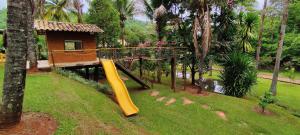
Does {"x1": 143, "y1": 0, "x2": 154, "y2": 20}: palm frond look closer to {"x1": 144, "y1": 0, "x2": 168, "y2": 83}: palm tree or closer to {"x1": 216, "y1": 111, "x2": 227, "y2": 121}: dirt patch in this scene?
{"x1": 144, "y1": 0, "x2": 168, "y2": 83}: palm tree

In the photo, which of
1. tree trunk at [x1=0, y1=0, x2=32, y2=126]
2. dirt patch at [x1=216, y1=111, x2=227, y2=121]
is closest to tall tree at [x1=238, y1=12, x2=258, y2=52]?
dirt patch at [x1=216, y1=111, x2=227, y2=121]

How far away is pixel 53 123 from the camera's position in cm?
537

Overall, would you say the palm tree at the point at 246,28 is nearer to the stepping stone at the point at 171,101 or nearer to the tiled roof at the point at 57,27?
the stepping stone at the point at 171,101

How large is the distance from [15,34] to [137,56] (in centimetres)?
1026

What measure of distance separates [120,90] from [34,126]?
222 inches

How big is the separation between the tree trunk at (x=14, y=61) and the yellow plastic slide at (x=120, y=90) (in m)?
5.02

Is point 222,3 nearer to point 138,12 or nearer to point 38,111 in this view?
point 138,12

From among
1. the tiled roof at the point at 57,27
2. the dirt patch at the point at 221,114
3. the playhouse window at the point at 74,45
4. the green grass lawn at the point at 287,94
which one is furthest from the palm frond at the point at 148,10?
the dirt patch at the point at 221,114

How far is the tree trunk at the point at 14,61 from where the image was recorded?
13.7 ft

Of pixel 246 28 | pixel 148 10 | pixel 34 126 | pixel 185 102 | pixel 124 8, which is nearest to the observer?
pixel 34 126

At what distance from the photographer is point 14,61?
4.29 meters

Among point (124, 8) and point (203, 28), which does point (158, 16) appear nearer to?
point (203, 28)

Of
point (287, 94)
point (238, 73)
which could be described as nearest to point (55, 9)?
point (238, 73)

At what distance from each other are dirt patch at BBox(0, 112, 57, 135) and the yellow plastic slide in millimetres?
3965
